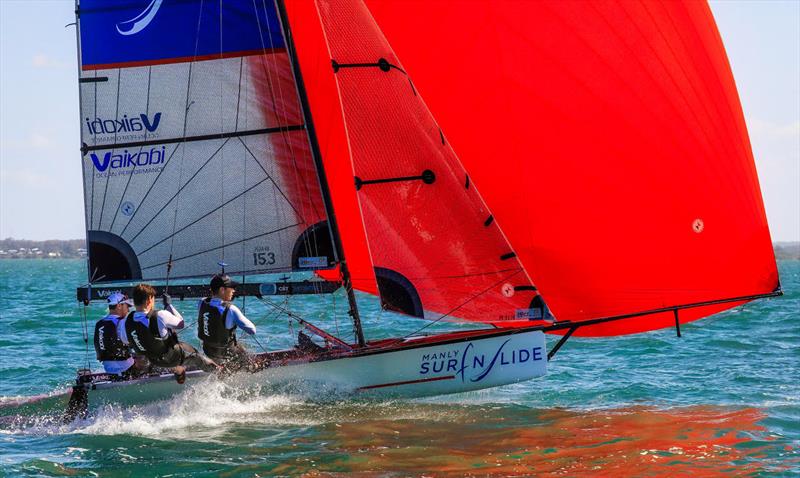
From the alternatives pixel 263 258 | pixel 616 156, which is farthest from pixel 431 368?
pixel 616 156

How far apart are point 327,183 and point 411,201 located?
0.83m

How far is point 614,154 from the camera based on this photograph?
10.1 metres

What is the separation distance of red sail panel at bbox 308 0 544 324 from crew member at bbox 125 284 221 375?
6.74ft

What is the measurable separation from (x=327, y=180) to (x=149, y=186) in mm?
1739

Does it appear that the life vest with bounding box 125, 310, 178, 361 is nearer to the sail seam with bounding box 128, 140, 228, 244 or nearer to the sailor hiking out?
the sailor hiking out

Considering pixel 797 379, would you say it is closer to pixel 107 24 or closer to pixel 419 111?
pixel 419 111

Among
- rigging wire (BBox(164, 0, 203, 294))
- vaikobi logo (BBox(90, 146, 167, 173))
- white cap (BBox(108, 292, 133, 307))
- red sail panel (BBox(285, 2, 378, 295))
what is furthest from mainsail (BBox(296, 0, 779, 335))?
white cap (BBox(108, 292, 133, 307))

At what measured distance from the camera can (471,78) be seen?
34.8ft

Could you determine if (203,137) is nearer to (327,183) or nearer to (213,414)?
(327,183)

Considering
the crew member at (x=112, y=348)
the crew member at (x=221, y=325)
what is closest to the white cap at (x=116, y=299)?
the crew member at (x=112, y=348)

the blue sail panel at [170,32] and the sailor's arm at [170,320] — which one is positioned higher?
the blue sail panel at [170,32]

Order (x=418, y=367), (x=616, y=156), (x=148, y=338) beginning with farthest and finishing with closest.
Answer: (x=616, y=156) < (x=418, y=367) < (x=148, y=338)

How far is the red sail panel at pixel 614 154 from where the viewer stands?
9.94 m

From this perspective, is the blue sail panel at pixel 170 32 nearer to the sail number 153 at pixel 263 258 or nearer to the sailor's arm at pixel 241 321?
the sail number 153 at pixel 263 258
